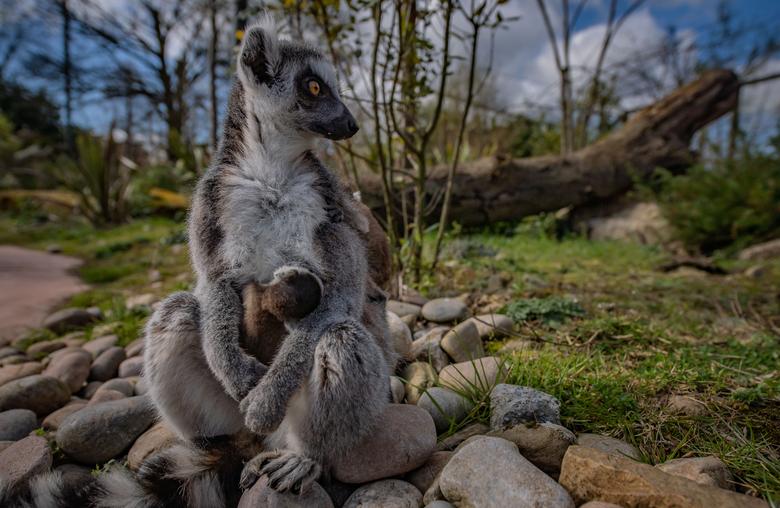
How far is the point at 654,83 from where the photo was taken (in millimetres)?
14250

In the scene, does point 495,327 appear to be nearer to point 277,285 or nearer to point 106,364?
point 277,285

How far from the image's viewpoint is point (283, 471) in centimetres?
193

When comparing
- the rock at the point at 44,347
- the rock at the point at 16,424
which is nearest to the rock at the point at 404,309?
the rock at the point at 16,424

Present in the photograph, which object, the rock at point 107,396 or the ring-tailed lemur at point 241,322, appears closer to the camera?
the ring-tailed lemur at point 241,322

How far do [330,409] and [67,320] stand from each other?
4.61 m

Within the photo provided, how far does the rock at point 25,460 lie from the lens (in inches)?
86.8

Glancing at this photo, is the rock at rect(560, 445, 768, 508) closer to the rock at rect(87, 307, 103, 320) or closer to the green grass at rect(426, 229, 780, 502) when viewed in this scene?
the green grass at rect(426, 229, 780, 502)

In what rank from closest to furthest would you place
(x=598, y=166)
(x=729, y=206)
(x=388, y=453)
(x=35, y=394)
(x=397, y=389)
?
(x=388, y=453)
(x=397, y=389)
(x=35, y=394)
(x=729, y=206)
(x=598, y=166)

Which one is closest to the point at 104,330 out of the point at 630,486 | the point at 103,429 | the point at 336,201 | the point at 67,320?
the point at 67,320

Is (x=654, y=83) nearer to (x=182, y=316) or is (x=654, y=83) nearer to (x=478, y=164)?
(x=478, y=164)

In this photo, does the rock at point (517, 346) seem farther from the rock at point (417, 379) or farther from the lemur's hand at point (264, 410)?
the lemur's hand at point (264, 410)

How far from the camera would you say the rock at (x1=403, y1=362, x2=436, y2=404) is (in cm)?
286

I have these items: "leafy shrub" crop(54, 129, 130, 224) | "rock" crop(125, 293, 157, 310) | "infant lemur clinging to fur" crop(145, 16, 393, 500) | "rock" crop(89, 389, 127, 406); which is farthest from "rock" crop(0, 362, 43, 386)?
"leafy shrub" crop(54, 129, 130, 224)

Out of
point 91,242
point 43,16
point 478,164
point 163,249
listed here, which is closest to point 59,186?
point 43,16
